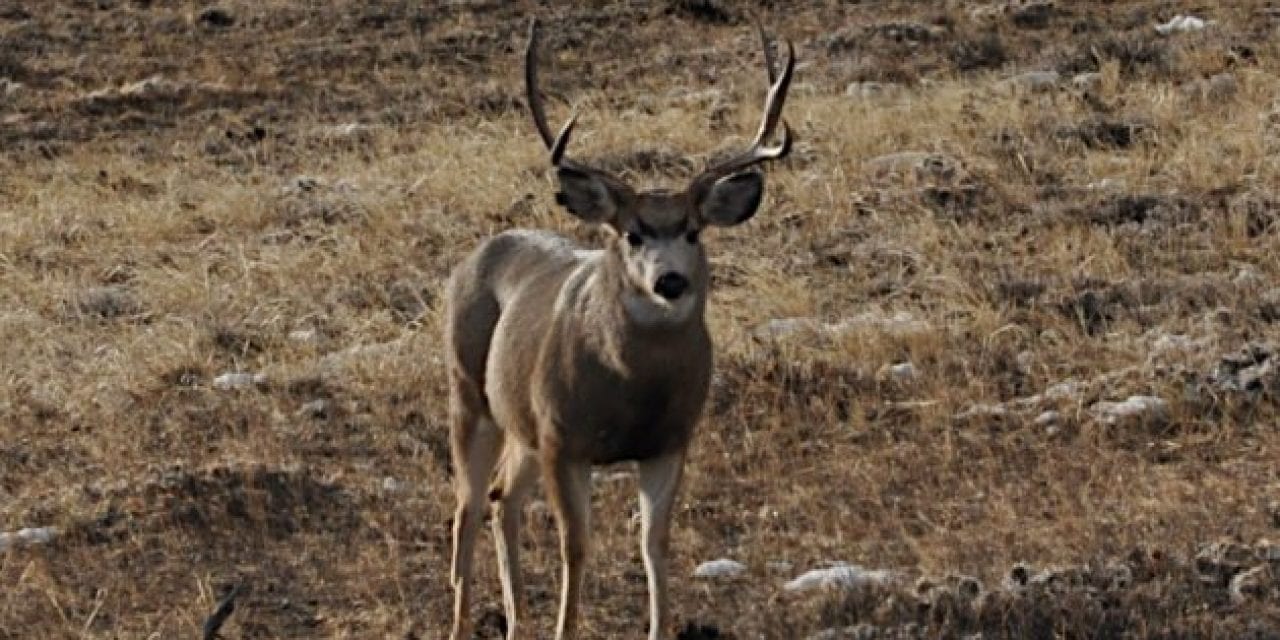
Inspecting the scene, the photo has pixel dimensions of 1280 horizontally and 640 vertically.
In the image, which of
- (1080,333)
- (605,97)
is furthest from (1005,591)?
(605,97)

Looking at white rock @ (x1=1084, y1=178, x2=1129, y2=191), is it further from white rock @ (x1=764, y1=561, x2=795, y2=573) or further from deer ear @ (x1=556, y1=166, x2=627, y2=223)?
deer ear @ (x1=556, y1=166, x2=627, y2=223)

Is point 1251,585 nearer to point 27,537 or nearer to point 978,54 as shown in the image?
point 27,537

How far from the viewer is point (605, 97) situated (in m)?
20.5

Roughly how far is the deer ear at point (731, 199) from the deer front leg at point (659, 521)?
0.77m

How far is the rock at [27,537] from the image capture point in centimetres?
980

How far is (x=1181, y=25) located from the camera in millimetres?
20422

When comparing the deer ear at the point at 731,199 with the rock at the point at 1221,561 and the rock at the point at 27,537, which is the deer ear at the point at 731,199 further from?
the rock at the point at 27,537

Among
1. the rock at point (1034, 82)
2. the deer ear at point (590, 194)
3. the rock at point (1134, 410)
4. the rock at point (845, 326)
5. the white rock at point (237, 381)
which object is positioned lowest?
the rock at point (1034, 82)

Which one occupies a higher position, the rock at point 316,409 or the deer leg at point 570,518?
the deer leg at point 570,518

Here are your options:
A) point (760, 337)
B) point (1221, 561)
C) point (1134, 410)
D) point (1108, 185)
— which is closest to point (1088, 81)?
point (1108, 185)

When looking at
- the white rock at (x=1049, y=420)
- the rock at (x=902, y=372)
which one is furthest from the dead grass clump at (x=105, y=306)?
the white rock at (x=1049, y=420)

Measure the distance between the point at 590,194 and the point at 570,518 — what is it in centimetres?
103

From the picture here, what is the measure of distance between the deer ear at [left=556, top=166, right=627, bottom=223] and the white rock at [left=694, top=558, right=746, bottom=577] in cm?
153

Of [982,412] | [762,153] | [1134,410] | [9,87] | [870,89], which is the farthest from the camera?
[9,87]
